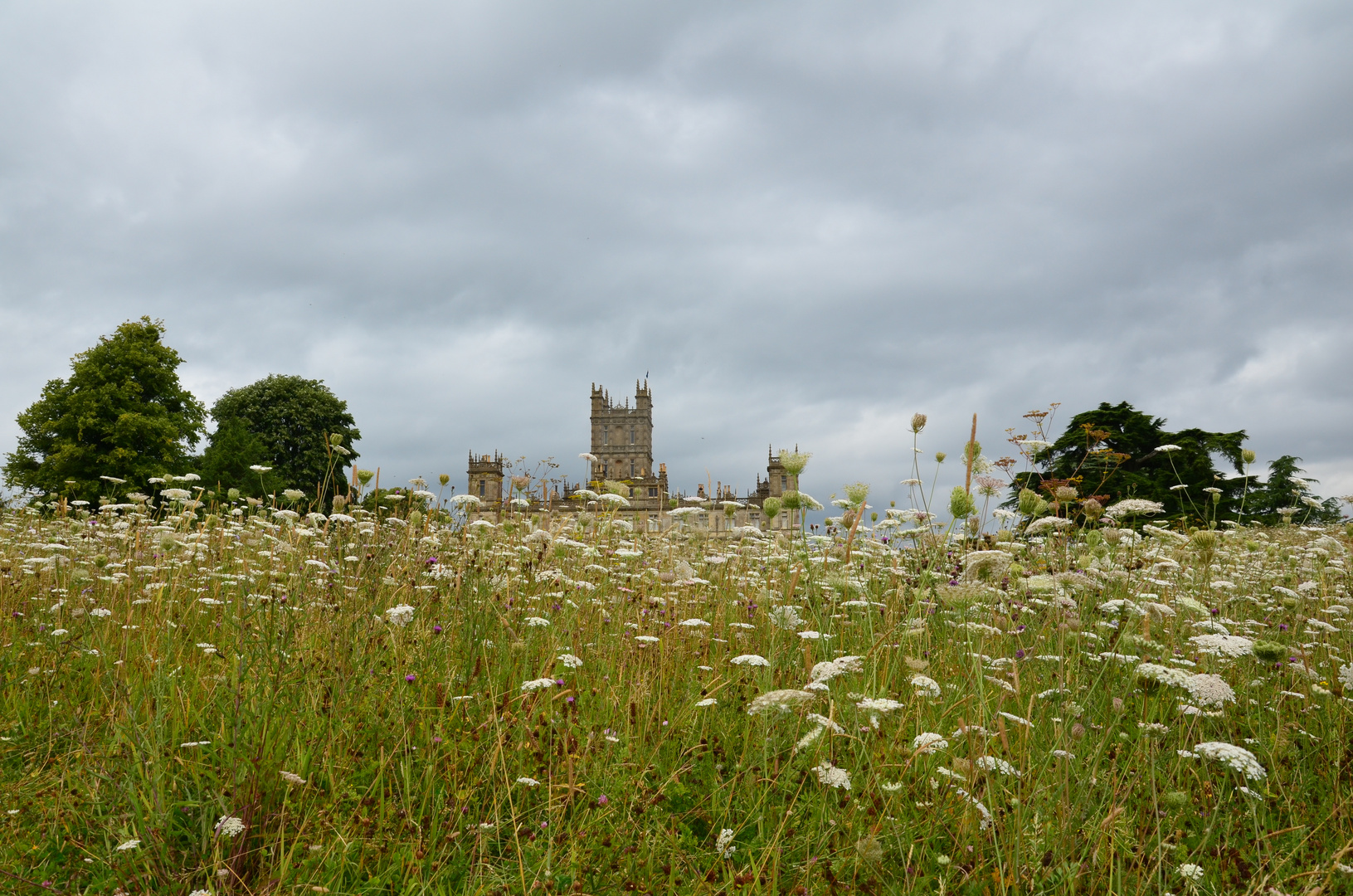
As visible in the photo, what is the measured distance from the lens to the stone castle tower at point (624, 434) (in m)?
96.4

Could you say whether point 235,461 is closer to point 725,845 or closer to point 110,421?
point 110,421

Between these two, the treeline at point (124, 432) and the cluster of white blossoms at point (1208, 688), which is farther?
the treeline at point (124, 432)

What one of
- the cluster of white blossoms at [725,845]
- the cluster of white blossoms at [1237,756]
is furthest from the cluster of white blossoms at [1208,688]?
the cluster of white blossoms at [725,845]

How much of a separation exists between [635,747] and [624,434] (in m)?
95.0

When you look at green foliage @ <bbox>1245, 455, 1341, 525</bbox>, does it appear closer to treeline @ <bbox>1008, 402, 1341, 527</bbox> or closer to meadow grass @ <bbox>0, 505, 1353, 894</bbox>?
treeline @ <bbox>1008, 402, 1341, 527</bbox>

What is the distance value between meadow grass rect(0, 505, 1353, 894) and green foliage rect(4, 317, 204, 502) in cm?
2964

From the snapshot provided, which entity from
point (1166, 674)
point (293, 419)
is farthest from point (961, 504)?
point (293, 419)

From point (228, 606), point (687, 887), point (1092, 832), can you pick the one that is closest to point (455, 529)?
point (228, 606)

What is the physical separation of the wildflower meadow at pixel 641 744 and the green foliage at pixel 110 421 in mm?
29584

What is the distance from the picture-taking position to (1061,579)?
4020 mm

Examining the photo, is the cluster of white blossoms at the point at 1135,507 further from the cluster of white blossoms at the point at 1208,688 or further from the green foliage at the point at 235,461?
the green foliage at the point at 235,461

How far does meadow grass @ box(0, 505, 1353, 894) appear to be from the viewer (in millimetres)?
2479

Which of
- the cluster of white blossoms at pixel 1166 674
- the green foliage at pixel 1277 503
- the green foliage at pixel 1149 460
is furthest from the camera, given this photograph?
the green foliage at pixel 1149 460

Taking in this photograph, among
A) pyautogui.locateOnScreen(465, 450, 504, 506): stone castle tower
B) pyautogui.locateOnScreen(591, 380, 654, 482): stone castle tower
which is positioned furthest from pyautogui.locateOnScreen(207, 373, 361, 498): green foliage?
pyautogui.locateOnScreen(591, 380, 654, 482): stone castle tower
